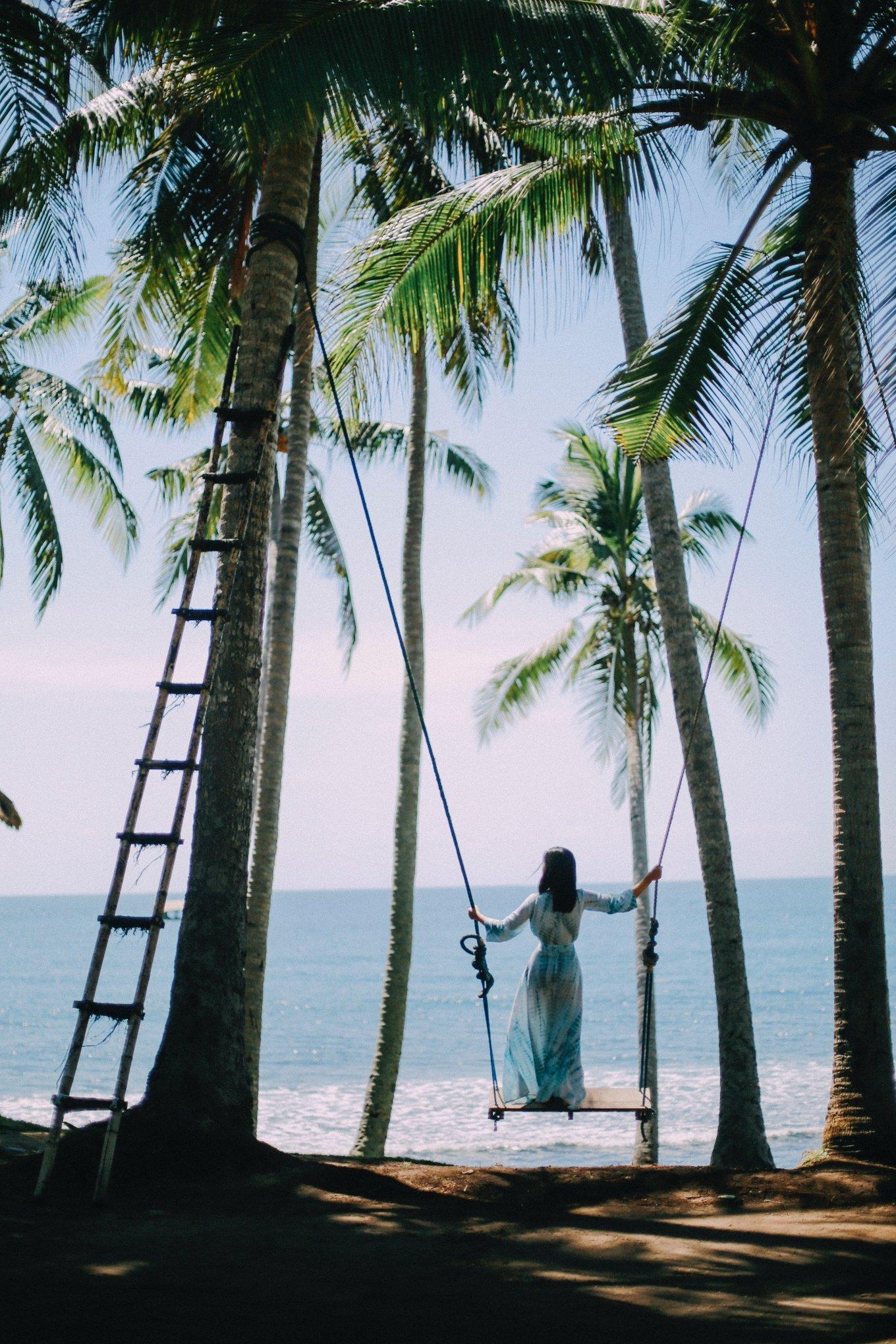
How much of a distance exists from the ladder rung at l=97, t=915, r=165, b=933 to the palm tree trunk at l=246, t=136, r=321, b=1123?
408cm

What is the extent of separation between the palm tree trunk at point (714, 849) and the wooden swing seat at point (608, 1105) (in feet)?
2.72

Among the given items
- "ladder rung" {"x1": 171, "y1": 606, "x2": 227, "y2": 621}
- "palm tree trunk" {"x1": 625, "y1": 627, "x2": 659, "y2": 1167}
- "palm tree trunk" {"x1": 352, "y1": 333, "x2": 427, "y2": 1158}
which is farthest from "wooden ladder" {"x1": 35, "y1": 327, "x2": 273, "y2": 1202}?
"palm tree trunk" {"x1": 625, "y1": 627, "x2": 659, "y2": 1167}

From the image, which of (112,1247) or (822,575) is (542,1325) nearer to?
(112,1247)

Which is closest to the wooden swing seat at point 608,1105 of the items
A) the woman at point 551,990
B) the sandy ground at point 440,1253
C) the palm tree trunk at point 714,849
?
the woman at point 551,990

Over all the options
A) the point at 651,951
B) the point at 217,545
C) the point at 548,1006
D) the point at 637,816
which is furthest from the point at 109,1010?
the point at 637,816

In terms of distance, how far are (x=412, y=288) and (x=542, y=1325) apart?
6063 millimetres

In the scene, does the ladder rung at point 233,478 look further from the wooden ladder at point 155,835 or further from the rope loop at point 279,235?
the rope loop at point 279,235

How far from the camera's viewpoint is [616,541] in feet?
58.4

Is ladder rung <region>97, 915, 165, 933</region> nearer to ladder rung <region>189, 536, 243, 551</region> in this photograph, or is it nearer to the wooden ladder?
the wooden ladder

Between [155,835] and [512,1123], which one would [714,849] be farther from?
[512,1123]

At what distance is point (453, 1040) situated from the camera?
39.3 meters

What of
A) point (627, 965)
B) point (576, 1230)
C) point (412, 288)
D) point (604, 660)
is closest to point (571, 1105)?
point (576, 1230)

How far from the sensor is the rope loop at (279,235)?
6.80 m

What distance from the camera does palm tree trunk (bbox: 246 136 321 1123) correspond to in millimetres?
9781
